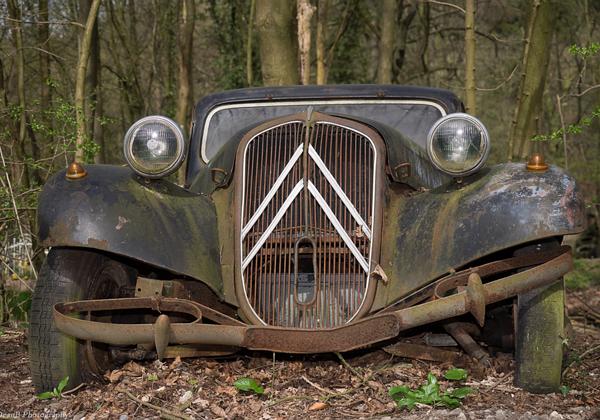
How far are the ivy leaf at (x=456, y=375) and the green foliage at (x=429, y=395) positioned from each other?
106 mm

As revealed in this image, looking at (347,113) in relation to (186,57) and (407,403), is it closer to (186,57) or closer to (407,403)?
(407,403)

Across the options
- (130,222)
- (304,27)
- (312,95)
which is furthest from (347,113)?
(304,27)

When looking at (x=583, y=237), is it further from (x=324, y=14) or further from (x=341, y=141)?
(x=341, y=141)

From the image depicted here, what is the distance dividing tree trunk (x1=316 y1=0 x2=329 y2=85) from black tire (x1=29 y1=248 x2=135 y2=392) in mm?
9111

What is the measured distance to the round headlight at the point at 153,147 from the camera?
418 cm

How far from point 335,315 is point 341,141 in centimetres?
A: 95

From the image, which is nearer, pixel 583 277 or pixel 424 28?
pixel 583 277

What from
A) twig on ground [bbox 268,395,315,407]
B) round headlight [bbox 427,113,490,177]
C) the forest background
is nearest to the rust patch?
twig on ground [bbox 268,395,315,407]

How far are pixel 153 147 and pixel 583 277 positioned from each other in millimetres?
7693

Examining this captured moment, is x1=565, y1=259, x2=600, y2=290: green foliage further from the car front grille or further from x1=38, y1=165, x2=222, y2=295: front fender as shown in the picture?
x1=38, y1=165, x2=222, y2=295: front fender

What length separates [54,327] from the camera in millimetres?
4012

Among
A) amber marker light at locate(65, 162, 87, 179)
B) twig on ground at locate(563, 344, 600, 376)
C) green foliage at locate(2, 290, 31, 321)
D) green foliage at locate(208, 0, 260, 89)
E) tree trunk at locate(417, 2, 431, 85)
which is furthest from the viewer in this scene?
tree trunk at locate(417, 2, 431, 85)

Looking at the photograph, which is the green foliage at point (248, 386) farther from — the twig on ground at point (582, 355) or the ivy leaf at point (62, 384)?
the twig on ground at point (582, 355)

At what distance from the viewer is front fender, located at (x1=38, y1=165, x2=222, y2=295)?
154 inches
